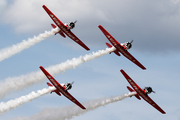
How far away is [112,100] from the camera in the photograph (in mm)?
123438

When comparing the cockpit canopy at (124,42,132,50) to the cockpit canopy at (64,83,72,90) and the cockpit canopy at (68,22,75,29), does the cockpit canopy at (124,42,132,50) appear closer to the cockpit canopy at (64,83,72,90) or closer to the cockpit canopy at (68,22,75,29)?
the cockpit canopy at (68,22,75,29)

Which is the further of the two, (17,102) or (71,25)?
(71,25)

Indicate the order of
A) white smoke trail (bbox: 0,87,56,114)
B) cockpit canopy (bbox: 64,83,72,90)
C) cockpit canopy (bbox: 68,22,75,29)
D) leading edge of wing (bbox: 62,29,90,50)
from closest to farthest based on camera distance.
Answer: cockpit canopy (bbox: 64,83,72,90) < white smoke trail (bbox: 0,87,56,114) < cockpit canopy (bbox: 68,22,75,29) < leading edge of wing (bbox: 62,29,90,50)

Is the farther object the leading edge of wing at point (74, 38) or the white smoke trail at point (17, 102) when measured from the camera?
the leading edge of wing at point (74, 38)

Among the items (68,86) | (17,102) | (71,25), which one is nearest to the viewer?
(68,86)

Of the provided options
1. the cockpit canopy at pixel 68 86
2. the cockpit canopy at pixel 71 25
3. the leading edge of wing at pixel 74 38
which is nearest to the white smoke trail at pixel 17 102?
the cockpit canopy at pixel 68 86

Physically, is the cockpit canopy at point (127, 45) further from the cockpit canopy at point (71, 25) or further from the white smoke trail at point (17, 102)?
the white smoke trail at point (17, 102)

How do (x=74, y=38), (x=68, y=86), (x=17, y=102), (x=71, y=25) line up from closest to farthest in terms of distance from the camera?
(x=68, y=86)
(x=17, y=102)
(x=71, y=25)
(x=74, y=38)

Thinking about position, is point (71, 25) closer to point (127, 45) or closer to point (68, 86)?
point (127, 45)

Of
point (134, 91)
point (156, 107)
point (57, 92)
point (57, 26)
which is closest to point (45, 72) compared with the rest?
point (57, 92)

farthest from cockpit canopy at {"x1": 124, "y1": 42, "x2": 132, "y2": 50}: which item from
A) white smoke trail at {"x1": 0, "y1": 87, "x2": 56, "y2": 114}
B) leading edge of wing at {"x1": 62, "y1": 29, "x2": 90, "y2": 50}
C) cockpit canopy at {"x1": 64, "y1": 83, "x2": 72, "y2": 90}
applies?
white smoke trail at {"x1": 0, "y1": 87, "x2": 56, "y2": 114}

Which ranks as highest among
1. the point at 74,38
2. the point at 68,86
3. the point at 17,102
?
the point at 74,38

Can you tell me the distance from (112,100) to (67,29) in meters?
19.4

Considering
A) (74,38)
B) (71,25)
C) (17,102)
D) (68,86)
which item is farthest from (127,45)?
(17,102)
